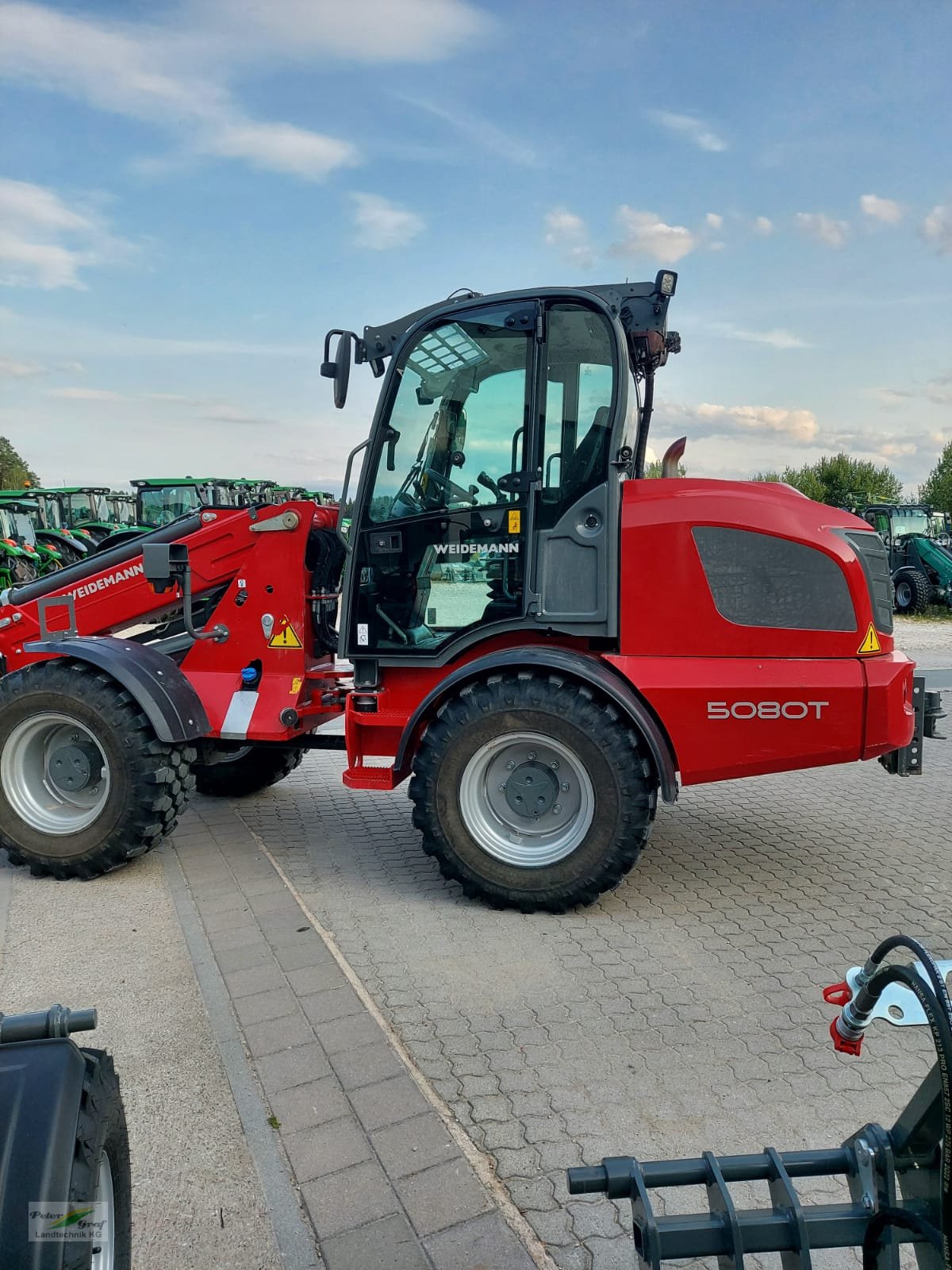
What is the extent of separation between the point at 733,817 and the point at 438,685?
2.58 meters

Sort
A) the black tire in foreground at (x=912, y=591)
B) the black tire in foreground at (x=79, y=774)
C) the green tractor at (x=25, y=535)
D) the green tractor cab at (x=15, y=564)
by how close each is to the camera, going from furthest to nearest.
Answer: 1. the black tire in foreground at (x=912, y=591)
2. the green tractor at (x=25, y=535)
3. the green tractor cab at (x=15, y=564)
4. the black tire in foreground at (x=79, y=774)

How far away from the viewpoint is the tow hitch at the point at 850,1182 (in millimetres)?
1734

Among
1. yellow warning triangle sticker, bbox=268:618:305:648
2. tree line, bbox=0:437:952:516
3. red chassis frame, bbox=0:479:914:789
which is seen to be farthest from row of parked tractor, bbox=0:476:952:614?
tree line, bbox=0:437:952:516

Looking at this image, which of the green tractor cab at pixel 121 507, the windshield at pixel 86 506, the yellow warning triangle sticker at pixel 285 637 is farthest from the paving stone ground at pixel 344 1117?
the green tractor cab at pixel 121 507

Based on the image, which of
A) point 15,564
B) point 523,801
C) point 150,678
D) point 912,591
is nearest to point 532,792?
point 523,801

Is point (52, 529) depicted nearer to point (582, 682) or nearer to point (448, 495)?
A: point (448, 495)

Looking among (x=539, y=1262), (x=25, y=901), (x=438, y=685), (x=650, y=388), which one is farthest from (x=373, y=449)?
(x=539, y=1262)

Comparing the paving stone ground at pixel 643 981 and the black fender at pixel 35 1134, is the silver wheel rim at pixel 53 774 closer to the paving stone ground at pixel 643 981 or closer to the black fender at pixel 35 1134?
the paving stone ground at pixel 643 981

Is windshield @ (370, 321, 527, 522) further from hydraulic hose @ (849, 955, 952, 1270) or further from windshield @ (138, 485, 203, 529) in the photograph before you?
windshield @ (138, 485, 203, 529)

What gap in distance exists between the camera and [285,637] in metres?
5.09

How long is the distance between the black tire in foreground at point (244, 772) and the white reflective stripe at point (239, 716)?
106cm

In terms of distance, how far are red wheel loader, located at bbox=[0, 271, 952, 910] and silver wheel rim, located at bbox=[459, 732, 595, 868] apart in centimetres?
1

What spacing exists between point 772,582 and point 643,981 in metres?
1.76

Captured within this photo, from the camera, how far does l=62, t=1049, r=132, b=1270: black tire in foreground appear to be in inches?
65.3
